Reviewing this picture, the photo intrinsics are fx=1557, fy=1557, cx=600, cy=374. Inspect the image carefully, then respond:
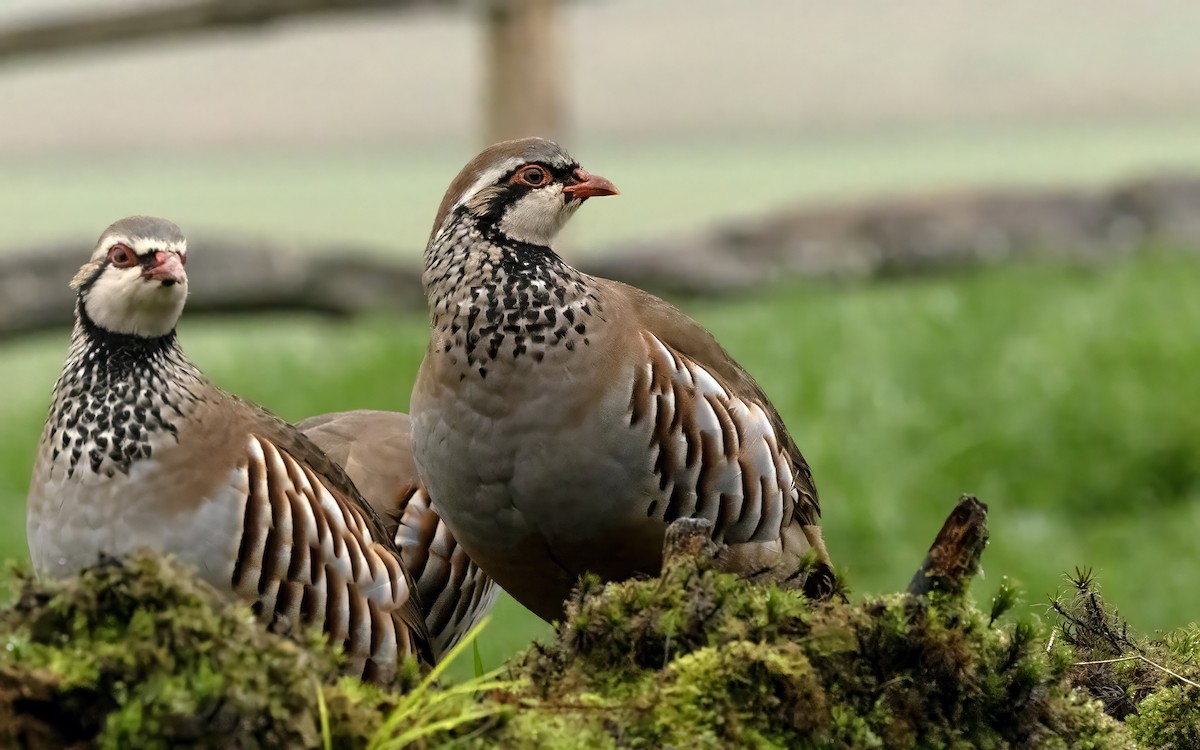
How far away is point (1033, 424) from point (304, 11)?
552cm

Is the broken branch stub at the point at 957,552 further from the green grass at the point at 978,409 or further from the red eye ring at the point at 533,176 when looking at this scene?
the green grass at the point at 978,409

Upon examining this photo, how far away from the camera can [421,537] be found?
353 centimetres

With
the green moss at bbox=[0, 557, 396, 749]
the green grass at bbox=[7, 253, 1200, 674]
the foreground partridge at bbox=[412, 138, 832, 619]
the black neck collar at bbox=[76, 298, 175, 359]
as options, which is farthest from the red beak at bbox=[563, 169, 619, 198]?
the green grass at bbox=[7, 253, 1200, 674]

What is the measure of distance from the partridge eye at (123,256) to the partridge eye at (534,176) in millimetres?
752

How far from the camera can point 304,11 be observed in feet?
34.0

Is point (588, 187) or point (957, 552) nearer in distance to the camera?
point (957, 552)

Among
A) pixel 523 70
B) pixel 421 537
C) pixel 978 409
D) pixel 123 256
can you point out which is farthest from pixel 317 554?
pixel 523 70

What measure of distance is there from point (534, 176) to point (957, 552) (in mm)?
1267

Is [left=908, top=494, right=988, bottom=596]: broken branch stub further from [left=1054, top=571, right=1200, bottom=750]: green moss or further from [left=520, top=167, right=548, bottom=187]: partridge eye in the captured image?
[left=520, top=167, right=548, bottom=187]: partridge eye

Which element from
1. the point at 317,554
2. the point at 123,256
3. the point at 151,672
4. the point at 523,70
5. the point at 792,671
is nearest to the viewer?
the point at 151,672

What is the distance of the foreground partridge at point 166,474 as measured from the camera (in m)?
2.64

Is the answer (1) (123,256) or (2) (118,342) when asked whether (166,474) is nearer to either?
(2) (118,342)

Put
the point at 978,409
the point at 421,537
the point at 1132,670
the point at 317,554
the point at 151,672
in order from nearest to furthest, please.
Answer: the point at 151,672
the point at 1132,670
the point at 317,554
the point at 421,537
the point at 978,409

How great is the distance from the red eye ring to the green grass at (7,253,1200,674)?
10.0ft
